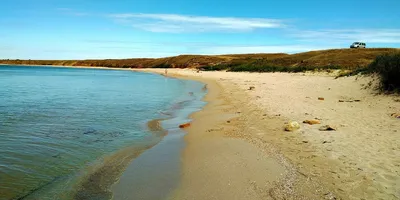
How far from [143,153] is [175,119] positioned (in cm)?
480

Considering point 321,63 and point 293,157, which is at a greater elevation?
point 321,63

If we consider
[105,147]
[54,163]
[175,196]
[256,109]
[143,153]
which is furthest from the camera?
[256,109]

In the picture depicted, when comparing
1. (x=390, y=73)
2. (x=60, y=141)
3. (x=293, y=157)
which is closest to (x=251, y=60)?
(x=390, y=73)

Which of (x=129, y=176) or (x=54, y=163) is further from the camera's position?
(x=54, y=163)

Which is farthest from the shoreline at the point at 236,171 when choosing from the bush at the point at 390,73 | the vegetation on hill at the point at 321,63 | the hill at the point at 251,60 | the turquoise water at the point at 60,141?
the hill at the point at 251,60

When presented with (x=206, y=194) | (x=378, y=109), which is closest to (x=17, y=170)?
(x=206, y=194)

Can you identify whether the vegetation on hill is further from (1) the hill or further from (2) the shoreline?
(2) the shoreline

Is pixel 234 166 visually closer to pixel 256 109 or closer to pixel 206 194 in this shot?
pixel 206 194

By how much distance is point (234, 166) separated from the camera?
20.2ft

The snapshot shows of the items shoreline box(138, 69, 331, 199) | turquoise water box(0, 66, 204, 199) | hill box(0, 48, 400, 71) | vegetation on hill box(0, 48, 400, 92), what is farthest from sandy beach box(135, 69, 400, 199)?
hill box(0, 48, 400, 71)

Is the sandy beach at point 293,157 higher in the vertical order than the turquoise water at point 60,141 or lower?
higher

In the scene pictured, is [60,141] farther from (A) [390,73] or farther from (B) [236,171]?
(A) [390,73]

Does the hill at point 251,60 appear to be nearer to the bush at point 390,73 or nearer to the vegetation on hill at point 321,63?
the vegetation on hill at point 321,63

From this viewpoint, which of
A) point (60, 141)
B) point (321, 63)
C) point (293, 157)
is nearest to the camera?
point (293, 157)
